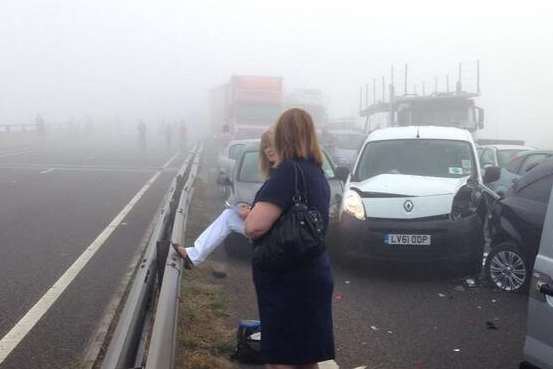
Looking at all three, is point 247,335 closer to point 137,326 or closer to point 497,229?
point 137,326

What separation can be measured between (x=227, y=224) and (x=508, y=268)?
15.3ft

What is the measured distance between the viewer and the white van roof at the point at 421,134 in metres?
10.2

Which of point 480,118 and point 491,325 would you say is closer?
point 491,325

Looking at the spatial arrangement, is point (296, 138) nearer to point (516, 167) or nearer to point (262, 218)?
point (262, 218)

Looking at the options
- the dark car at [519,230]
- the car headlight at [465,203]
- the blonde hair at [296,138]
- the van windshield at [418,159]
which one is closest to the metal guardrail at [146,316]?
the blonde hair at [296,138]

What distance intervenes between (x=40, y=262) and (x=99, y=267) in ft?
2.48

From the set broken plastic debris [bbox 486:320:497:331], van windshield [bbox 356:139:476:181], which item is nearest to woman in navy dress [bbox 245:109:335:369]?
broken plastic debris [bbox 486:320:497:331]

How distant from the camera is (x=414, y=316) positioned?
661 centimetres

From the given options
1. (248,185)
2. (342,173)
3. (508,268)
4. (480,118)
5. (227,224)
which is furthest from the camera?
(480,118)

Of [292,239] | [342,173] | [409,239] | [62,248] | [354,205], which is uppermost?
[292,239]

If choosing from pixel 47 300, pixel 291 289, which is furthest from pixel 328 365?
pixel 47 300

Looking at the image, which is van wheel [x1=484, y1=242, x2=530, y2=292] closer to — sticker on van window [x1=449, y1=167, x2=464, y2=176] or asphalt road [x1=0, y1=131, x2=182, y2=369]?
sticker on van window [x1=449, y1=167, x2=464, y2=176]

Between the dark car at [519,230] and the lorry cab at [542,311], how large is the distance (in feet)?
9.47

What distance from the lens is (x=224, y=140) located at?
31.2 m
